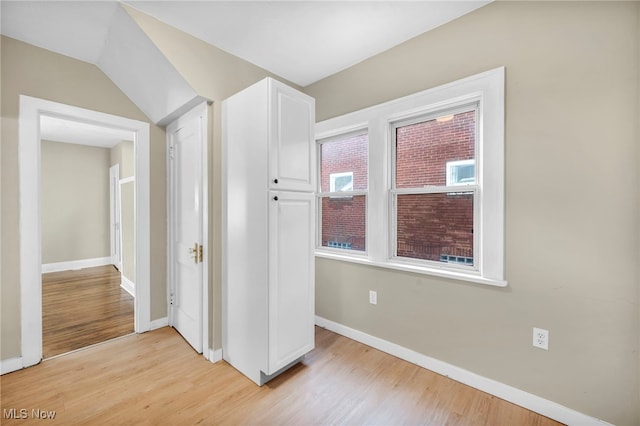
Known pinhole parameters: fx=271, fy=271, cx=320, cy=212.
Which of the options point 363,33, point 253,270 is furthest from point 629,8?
point 253,270

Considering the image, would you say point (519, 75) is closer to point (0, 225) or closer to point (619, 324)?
point (619, 324)

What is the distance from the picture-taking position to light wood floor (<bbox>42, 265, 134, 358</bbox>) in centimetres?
251

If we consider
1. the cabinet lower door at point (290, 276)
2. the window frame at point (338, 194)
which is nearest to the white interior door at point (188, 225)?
the cabinet lower door at point (290, 276)

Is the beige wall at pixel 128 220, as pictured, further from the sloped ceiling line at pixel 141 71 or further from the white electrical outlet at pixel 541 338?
the white electrical outlet at pixel 541 338

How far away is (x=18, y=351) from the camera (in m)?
2.03

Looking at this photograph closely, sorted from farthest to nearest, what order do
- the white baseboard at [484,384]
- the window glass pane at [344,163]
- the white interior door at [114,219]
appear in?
the white interior door at [114,219] → the window glass pane at [344,163] → the white baseboard at [484,384]

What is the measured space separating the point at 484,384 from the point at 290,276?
4.93 feet

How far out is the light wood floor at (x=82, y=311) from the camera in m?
2.51

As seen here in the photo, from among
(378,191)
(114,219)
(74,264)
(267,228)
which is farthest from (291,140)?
(74,264)

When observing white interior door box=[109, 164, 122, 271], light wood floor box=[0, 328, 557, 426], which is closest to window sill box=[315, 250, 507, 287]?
light wood floor box=[0, 328, 557, 426]

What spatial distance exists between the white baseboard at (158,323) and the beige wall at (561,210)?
2.61 metres

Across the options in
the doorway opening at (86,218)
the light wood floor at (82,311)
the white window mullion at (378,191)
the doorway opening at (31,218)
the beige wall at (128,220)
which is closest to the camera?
the doorway opening at (31,218)

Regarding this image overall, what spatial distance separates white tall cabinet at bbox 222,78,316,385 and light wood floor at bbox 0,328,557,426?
0.20m

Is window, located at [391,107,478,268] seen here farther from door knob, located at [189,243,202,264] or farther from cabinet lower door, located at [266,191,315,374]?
door knob, located at [189,243,202,264]
